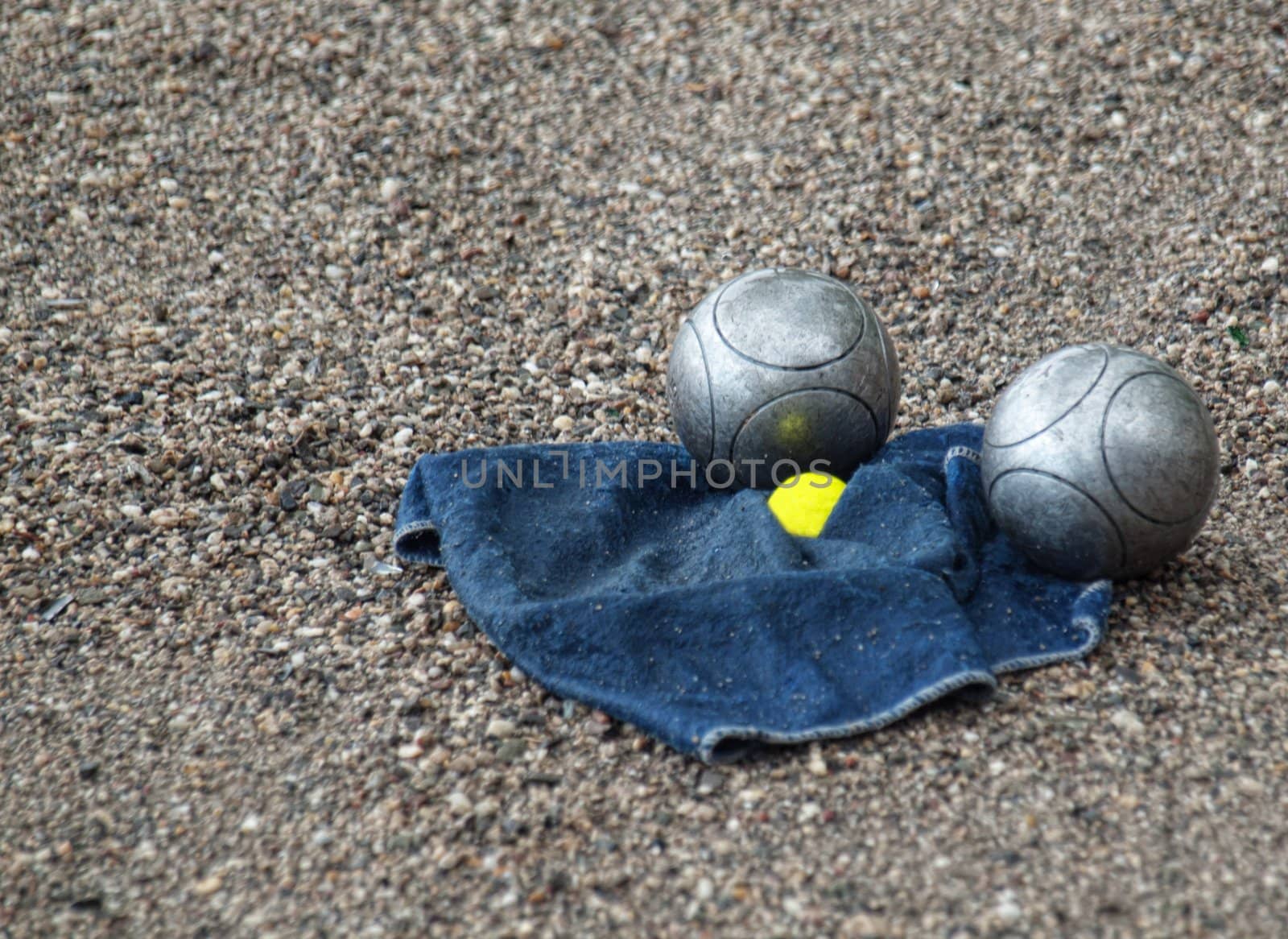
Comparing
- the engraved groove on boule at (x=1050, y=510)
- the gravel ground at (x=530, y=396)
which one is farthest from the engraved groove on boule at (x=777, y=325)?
the gravel ground at (x=530, y=396)

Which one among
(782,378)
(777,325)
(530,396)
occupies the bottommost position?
(530,396)

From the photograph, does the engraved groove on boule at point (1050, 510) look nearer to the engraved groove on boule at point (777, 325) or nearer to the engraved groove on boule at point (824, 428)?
the engraved groove on boule at point (824, 428)

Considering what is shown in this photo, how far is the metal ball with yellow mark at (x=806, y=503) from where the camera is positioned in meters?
4.34

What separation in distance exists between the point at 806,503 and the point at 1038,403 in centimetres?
89

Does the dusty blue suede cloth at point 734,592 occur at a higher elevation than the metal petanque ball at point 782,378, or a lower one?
lower

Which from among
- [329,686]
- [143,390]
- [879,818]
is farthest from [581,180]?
[879,818]

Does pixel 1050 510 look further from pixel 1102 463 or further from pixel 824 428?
pixel 824 428

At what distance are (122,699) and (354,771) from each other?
0.91 meters

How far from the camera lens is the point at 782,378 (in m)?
4.24

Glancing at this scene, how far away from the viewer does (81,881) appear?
3.21 meters
